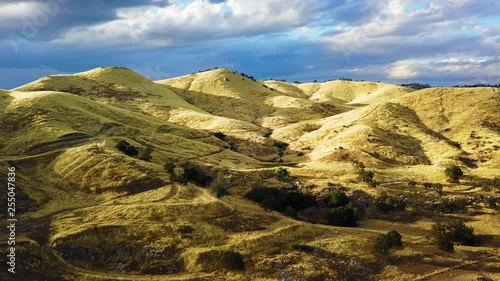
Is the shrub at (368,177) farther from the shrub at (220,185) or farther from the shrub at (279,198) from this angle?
the shrub at (220,185)

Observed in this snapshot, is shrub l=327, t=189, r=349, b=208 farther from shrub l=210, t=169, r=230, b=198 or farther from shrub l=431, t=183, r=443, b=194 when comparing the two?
shrub l=210, t=169, r=230, b=198

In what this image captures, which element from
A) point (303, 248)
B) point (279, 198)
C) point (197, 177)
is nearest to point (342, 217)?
point (279, 198)

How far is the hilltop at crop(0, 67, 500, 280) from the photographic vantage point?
4178 cm

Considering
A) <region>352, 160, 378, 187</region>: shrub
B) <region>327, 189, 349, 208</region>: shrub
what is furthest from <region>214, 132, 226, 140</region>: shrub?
<region>327, 189, 349, 208</region>: shrub

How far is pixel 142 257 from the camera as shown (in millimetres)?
42031

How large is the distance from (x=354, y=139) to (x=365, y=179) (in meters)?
26.1

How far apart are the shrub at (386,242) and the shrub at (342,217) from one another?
6.25m

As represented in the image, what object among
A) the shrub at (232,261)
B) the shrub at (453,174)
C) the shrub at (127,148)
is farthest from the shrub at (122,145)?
the shrub at (453,174)

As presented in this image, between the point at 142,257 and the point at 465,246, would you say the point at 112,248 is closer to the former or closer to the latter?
the point at 142,257

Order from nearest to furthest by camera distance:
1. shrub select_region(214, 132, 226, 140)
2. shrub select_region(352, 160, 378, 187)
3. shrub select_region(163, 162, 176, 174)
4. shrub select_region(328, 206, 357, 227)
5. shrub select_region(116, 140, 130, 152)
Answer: shrub select_region(328, 206, 357, 227)
shrub select_region(163, 162, 176, 174)
shrub select_region(352, 160, 378, 187)
shrub select_region(116, 140, 130, 152)
shrub select_region(214, 132, 226, 140)

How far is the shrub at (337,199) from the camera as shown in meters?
57.3

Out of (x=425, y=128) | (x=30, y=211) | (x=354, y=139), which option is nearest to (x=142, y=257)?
(x=30, y=211)

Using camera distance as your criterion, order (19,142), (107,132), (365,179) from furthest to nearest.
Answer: (107,132) → (19,142) → (365,179)

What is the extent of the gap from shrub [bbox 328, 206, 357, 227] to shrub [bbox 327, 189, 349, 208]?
3.34 metres
